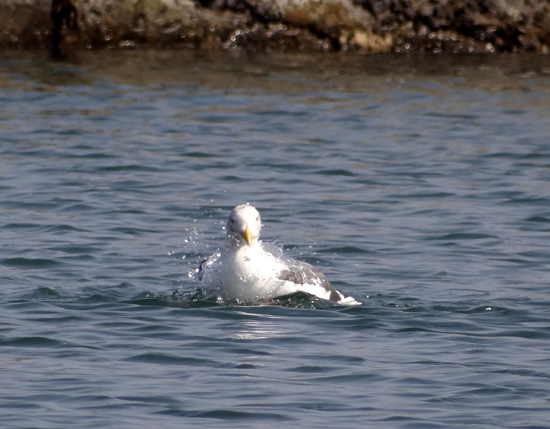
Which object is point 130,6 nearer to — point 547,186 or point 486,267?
point 547,186

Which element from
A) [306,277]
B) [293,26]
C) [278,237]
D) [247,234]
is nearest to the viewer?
[247,234]

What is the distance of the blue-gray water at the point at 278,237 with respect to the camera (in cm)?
773

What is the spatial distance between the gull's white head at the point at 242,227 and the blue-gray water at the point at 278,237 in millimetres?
544

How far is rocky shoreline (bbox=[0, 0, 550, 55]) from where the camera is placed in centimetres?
2570

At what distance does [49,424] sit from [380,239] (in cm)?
608

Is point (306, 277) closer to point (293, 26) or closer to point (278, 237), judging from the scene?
Result: point (278, 237)

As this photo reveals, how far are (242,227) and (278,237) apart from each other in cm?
287

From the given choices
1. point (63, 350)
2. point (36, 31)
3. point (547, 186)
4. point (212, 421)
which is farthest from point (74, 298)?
point (36, 31)

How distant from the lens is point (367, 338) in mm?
9102

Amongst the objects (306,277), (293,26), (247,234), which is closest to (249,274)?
(247,234)

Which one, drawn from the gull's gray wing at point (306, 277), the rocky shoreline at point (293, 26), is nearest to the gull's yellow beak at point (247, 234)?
the gull's gray wing at point (306, 277)

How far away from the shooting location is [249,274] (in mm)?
9852

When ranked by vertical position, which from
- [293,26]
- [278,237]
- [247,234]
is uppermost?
[293,26]

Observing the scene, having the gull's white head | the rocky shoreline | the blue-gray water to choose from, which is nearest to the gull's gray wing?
the blue-gray water
